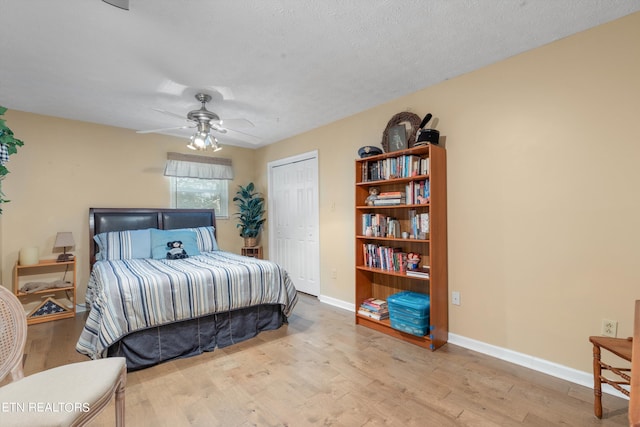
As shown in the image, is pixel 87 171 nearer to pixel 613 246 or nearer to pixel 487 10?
pixel 487 10

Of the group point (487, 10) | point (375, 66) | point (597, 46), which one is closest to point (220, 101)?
point (375, 66)

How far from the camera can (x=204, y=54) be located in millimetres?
2293

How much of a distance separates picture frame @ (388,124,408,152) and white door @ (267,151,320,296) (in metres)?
1.41

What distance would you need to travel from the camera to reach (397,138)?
300 centimetres

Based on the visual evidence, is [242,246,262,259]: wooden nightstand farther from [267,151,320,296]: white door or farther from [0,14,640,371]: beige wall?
[0,14,640,371]: beige wall

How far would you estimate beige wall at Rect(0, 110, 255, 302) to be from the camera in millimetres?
3422

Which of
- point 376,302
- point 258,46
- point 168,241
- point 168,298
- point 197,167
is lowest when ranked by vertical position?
point 376,302

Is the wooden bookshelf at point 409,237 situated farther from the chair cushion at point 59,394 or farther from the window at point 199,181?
the window at point 199,181

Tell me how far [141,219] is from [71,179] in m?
0.93

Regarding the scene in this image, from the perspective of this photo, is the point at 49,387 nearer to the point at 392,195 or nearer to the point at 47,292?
the point at 392,195

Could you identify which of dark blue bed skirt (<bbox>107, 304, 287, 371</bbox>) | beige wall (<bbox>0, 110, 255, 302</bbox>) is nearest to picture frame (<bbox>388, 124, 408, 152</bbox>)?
dark blue bed skirt (<bbox>107, 304, 287, 371</bbox>)

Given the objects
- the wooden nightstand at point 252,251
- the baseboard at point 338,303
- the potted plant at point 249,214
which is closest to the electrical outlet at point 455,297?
the baseboard at point 338,303

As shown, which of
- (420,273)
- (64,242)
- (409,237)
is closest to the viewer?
(420,273)

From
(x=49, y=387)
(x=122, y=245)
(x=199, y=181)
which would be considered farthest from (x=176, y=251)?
(x=49, y=387)
